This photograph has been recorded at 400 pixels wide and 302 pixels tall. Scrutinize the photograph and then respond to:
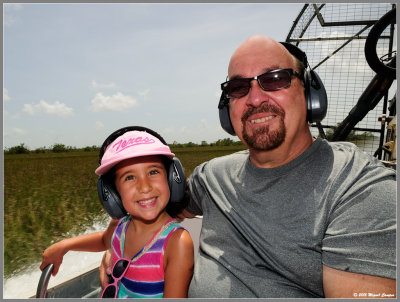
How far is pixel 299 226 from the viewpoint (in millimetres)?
1074

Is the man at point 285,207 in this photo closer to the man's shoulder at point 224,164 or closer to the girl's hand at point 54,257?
the man's shoulder at point 224,164

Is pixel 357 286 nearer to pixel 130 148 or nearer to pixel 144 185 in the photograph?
pixel 144 185

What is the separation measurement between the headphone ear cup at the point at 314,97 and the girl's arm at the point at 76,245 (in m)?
1.40

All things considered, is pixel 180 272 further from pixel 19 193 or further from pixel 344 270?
pixel 19 193

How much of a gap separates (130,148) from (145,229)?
0.49 m

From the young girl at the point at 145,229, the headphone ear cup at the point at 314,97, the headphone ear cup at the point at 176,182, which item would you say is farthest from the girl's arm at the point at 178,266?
the headphone ear cup at the point at 314,97

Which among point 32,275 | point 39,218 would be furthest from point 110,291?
point 39,218

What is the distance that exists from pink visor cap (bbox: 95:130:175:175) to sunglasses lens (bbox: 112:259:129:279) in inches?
18.7

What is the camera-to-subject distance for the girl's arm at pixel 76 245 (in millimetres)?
1496

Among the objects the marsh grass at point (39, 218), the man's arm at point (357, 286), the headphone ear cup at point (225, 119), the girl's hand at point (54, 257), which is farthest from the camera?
the marsh grass at point (39, 218)

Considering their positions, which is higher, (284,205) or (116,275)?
(284,205)

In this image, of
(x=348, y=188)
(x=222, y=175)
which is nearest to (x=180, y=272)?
(x=222, y=175)

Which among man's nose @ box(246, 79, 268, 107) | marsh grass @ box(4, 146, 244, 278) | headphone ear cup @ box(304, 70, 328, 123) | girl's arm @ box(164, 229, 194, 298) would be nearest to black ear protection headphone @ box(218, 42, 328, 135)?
headphone ear cup @ box(304, 70, 328, 123)

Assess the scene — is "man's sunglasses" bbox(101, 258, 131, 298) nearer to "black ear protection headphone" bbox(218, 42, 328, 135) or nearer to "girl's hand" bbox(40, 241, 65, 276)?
"girl's hand" bbox(40, 241, 65, 276)
